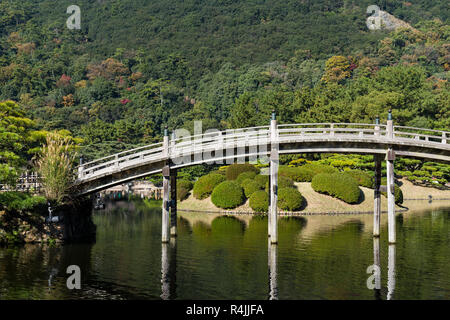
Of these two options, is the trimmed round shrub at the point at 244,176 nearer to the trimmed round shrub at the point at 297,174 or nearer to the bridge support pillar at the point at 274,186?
the trimmed round shrub at the point at 297,174

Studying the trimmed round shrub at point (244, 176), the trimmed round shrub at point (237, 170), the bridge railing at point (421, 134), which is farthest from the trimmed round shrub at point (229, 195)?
the bridge railing at point (421, 134)

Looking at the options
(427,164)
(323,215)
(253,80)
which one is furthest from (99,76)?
(323,215)

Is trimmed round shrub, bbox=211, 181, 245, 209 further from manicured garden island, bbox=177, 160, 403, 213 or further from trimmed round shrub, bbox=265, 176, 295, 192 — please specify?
trimmed round shrub, bbox=265, 176, 295, 192

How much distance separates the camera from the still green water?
1115 inches

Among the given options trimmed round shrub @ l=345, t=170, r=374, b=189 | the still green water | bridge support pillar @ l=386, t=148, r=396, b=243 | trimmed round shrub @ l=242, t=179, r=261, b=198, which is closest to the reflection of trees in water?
the still green water

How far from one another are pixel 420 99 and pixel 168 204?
68293 mm

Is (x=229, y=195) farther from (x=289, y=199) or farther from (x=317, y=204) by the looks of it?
(x=317, y=204)

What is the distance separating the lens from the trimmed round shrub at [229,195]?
61000 mm

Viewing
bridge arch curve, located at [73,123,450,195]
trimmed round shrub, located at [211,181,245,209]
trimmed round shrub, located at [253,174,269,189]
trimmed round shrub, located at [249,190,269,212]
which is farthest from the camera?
trimmed round shrub, located at [253,174,269,189]

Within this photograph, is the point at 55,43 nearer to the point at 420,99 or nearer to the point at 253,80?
the point at 253,80

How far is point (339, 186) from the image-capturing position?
60406 millimetres

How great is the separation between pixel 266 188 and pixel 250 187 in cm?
156

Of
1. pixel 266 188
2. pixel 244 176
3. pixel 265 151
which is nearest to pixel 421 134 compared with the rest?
pixel 265 151
